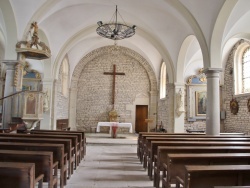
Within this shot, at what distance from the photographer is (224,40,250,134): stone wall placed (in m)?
11.3

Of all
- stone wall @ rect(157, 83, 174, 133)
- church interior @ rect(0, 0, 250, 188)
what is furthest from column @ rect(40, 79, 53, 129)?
stone wall @ rect(157, 83, 174, 133)

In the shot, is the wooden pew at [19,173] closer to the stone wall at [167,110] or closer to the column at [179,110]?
the column at [179,110]

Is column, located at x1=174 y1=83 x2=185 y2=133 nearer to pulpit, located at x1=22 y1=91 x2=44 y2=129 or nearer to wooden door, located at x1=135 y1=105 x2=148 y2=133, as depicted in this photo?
wooden door, located at x1=135 y1=105 x2=148 y2=133

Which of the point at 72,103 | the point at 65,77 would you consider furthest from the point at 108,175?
the point at 72,103

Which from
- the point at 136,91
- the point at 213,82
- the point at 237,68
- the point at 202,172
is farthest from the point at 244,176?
the point at 136,91

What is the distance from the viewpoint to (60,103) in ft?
46.3

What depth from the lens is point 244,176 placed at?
2529mm

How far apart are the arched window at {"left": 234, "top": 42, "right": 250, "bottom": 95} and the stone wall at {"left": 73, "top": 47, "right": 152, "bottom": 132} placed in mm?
5966

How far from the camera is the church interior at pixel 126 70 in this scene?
24.9 feet

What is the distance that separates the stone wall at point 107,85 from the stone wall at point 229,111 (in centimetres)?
534

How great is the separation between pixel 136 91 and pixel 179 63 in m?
5.55

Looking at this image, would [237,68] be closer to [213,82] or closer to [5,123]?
[213,82]

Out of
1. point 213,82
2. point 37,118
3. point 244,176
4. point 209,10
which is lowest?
point 244,176

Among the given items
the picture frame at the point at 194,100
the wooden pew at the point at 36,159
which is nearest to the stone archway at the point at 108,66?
the picture frame at the point at 194,100
